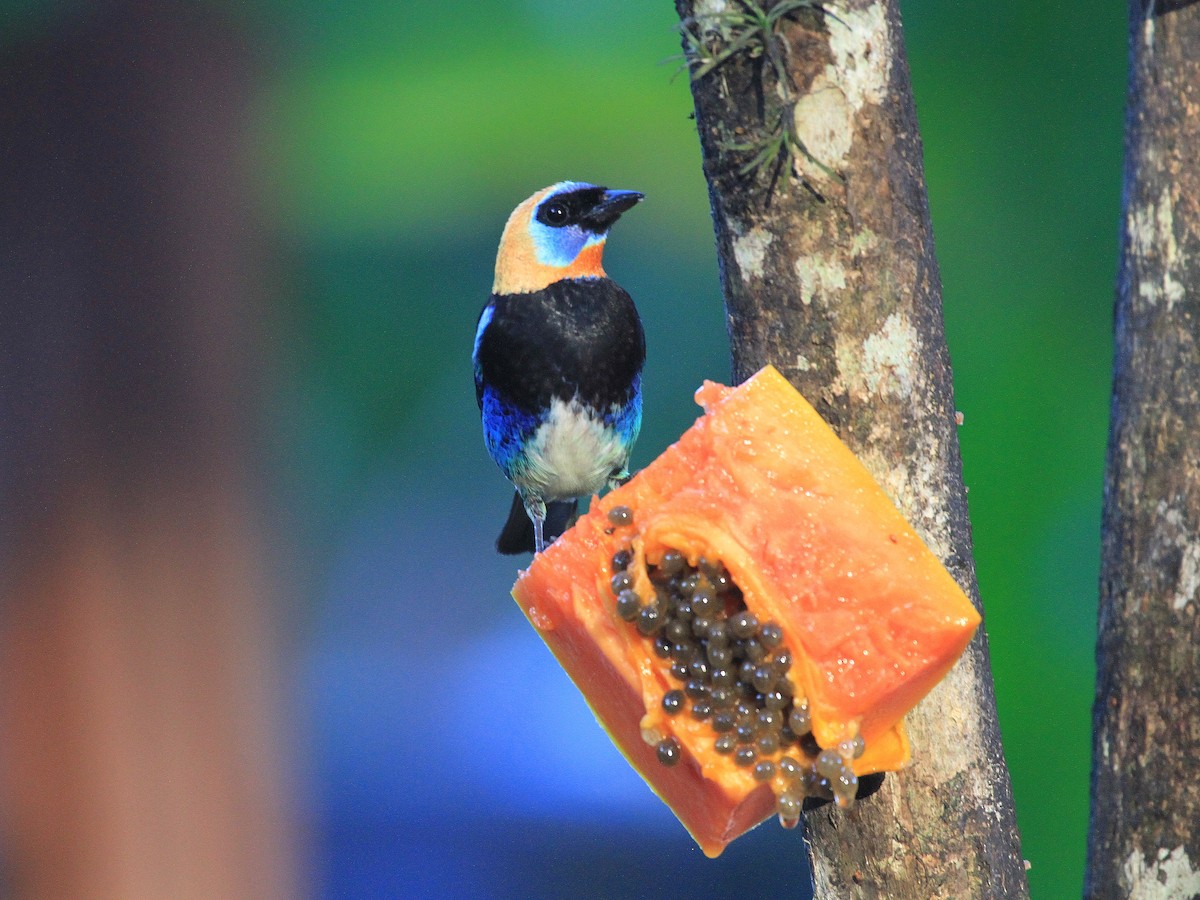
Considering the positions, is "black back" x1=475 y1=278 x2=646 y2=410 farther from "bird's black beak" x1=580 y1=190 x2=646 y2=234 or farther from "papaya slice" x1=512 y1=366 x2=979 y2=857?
"papaya slice" x1=512 y1=366 x2=979 y2=857

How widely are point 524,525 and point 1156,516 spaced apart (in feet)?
3.96

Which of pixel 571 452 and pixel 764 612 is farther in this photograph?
pixel 571 452

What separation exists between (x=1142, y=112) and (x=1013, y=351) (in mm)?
1777

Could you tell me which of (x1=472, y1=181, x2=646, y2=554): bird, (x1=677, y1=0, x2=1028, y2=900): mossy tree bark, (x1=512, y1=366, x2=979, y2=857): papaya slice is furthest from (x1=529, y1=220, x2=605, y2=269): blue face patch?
(x1=512, y1=366, x2=979, y2=857): papaya slice

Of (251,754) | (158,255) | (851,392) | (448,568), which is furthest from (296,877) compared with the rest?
(851,392)

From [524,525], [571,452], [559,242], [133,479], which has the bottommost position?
[133,479]

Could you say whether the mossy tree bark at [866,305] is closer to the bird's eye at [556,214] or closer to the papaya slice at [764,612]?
the papaya slice at [764,612]

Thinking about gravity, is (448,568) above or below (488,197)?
below

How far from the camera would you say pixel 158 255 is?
3.49m

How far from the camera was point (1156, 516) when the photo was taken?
129cm

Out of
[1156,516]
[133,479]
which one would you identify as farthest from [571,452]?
[133,479]

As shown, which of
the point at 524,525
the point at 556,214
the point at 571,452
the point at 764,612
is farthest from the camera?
the point at 524,525

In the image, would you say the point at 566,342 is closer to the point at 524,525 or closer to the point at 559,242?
the point at 559,242

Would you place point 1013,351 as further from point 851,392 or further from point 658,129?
point 851,392
